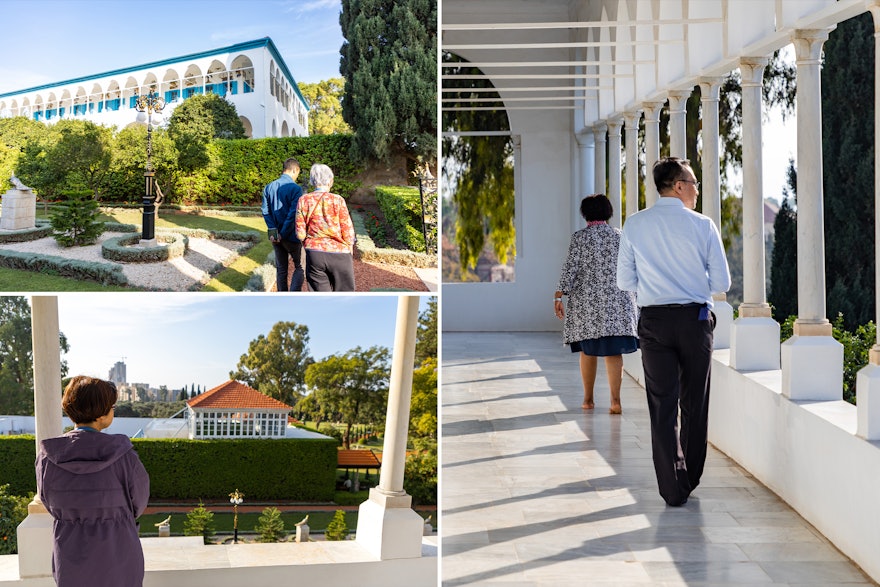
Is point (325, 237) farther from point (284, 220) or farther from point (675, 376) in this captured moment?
point (675, 376)

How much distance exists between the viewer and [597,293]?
833 cm


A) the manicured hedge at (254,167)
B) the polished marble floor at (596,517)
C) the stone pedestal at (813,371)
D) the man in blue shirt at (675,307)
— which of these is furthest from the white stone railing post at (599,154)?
the manicured hedge at (254,167)

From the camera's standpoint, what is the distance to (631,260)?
5836mm

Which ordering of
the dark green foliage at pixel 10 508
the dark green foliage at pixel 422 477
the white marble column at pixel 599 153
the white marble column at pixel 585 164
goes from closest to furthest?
the dark green foliage at pixel 422 477, the dark green foliage at pixel 10 508, the white marble column at pixel 599 153, the white marble column at pixel 585 164

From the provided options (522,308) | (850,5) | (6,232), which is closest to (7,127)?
(6,232)

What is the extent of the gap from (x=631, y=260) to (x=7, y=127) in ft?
11.2

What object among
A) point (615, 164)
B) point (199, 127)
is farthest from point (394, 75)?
point (615, 164)

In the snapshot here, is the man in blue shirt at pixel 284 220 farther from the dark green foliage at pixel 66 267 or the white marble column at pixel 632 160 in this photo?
the white marble column at pixel 632 160

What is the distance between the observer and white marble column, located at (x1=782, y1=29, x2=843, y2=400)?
6.23 metres

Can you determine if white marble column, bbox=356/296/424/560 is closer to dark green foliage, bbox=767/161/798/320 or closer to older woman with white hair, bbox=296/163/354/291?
older woman with white hair, bbox=296/163/354/291

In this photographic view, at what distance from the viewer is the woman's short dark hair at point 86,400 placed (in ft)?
11.6

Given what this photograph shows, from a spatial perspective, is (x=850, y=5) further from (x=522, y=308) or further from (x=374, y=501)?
(x=522, y=308)

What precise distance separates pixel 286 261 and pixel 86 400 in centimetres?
82

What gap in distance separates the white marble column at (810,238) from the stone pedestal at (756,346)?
93cm
